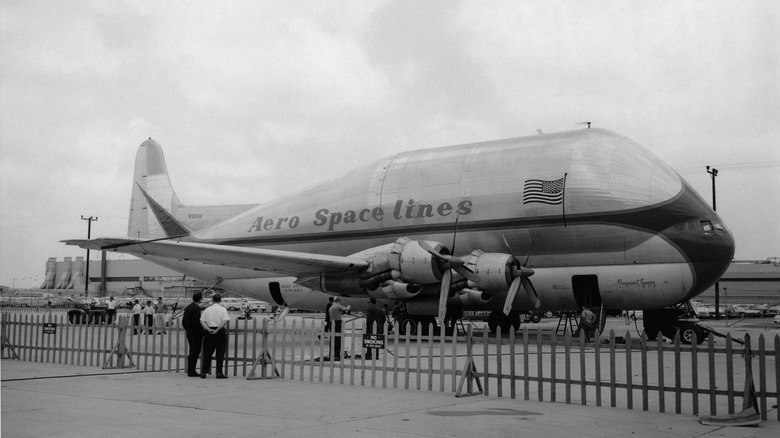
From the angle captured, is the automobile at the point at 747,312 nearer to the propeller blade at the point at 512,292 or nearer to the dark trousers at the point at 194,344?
the propeller blade at the point at 512,292

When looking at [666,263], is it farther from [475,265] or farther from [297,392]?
[297,392]

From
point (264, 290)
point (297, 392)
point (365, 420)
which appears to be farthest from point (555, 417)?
point (264, 290)

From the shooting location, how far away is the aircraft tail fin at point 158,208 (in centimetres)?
3162

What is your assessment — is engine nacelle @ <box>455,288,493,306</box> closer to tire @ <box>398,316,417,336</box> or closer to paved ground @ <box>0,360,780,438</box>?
tire @ <box>398,316,417,336</box>

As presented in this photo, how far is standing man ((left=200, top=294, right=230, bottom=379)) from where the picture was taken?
13.0 metres

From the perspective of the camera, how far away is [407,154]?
25.9 m

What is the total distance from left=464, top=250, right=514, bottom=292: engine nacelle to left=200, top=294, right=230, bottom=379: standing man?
931 cm

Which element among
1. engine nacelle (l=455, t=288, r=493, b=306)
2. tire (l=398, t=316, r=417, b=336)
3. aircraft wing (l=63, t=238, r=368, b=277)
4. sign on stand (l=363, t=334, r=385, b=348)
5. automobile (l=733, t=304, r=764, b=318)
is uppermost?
aircraft wing (l=63, t=238, r=368, b=277)

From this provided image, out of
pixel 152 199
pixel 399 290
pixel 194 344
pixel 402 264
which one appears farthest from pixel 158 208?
pixel 194 344

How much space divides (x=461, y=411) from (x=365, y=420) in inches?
57.2

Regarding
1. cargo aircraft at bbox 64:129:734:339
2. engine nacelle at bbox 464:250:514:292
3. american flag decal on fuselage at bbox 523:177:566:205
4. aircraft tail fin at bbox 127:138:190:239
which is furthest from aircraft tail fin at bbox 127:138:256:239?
american flag decal on fuselage at bbox 523:177:566:205

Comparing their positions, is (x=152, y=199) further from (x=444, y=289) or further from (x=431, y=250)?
(x=444, y=289)

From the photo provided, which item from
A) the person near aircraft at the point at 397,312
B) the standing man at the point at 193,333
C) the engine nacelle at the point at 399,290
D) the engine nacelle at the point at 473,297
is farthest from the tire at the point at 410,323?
the standing man at the point at 193,333

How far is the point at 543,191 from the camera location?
70.5 feet
